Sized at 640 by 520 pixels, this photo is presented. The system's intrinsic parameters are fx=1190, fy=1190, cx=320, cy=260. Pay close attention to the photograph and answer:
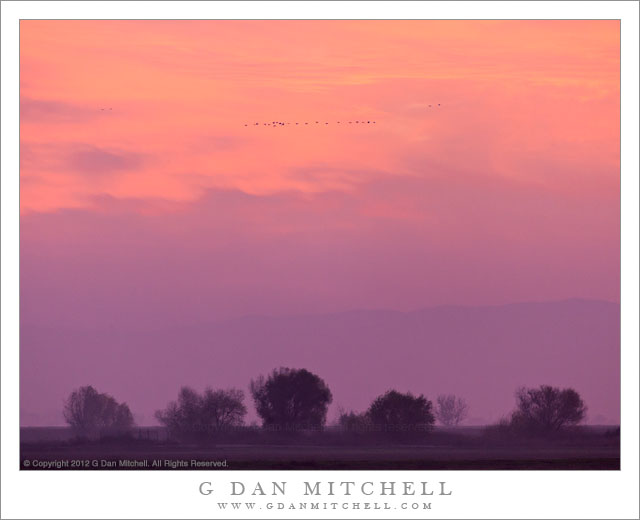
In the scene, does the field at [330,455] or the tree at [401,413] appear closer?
the field at [330,455]

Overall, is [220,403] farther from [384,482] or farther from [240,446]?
[384,482]

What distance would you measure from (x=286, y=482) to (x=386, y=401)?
33.2ft

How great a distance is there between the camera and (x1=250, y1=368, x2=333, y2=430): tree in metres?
30.4

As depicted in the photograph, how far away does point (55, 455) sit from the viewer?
25.6 metres

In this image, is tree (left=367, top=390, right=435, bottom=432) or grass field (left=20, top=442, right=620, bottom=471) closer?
grass field (left=20, top=442, right=620, bottom=471)

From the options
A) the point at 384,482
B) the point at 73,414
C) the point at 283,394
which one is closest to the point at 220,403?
the point at 283,394

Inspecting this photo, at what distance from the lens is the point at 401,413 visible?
101 ft

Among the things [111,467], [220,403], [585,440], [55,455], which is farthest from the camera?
[220,403]

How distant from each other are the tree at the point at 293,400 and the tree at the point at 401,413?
53.4 inches

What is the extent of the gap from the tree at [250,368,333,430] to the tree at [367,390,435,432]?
1356 millimetres

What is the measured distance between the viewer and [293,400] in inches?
1215

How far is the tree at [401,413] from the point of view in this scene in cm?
3044

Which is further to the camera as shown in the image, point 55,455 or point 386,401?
point 386,401

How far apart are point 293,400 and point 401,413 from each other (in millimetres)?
2821
